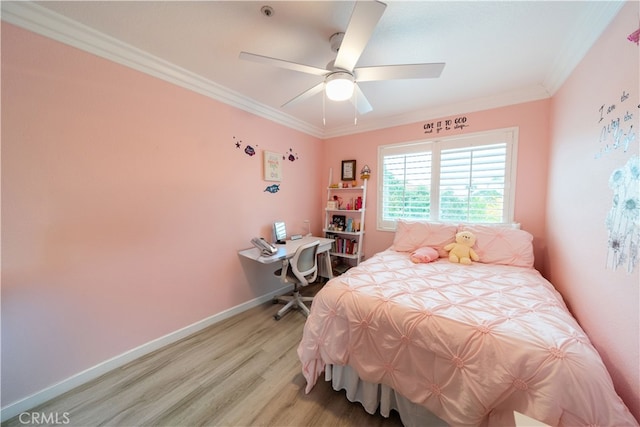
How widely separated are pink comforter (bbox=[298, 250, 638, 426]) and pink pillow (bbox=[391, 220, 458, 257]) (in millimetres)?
678

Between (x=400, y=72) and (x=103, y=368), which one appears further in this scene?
(x=103, y=368)

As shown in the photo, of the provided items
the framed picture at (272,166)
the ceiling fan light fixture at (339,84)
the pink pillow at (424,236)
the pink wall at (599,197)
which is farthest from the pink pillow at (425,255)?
the framed picture at (272,166)

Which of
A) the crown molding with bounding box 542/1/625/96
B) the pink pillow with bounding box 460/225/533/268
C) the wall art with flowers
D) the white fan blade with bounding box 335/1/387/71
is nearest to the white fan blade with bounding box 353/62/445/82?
the white fan blade with bounding box 335/1/387/71

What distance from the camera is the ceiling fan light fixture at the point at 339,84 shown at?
1.44 meters

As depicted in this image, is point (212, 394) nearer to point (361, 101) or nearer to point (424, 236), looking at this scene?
point (424, 236)

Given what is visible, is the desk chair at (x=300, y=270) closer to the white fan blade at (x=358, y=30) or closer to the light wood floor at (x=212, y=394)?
the light wood floor at (x=212, y=394)

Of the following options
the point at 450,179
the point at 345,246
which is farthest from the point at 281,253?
the point at 450,179

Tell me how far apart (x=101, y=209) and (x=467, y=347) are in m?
2.42

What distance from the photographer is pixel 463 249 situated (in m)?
2.16

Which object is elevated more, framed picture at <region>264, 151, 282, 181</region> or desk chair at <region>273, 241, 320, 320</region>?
framed picture at <region>264, 151, 282, 181</region>

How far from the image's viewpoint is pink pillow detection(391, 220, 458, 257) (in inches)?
92.4

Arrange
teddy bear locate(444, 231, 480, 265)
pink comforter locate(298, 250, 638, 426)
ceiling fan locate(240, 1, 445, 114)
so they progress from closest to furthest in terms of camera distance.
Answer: pink comforter locate(298, 250, 638, 426) < ceiling fan locate(240, 1, 445, 114) < teddy bear locate(444, 231, 480, 265)

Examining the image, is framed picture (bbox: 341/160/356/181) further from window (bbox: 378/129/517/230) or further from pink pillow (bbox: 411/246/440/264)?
pink pillow (bbox: 411/246/440/264)

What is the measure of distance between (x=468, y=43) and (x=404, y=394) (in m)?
2.24
